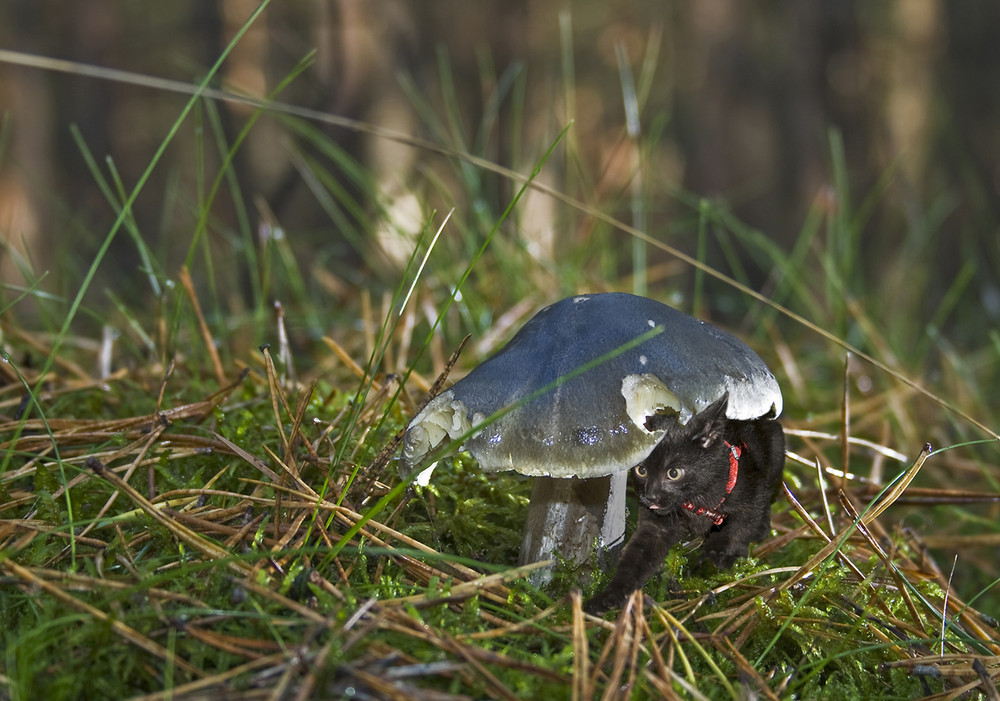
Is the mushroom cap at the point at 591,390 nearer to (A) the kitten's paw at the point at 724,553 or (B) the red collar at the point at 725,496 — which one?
(B) the red collar at the point at 725,496

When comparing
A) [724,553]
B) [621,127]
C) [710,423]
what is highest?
[710,423]

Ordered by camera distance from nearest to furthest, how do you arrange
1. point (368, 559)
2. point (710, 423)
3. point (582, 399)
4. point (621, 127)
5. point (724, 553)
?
point (582, 399) → point (710, 423) → point (368, 559) → point (724, 553) → point (621, 127)

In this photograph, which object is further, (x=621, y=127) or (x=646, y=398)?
(x=621, y=127)

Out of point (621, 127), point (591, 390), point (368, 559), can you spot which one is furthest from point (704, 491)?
point (621, 127)

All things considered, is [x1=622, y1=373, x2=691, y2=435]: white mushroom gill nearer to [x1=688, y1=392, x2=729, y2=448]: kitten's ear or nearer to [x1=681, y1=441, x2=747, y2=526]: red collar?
[x1=688, y1=392, x2=729, y2=448]: kitten's ear

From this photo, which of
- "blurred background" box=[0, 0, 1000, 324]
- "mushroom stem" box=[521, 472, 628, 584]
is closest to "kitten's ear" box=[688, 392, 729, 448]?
"mushroom stem" box=[521, 472, 628, 584]

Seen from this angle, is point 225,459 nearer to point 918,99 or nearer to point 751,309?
point 751,309

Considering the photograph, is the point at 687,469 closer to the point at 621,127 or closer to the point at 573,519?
the point at 573,519

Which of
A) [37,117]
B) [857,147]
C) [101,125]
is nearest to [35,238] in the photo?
[37,117]
